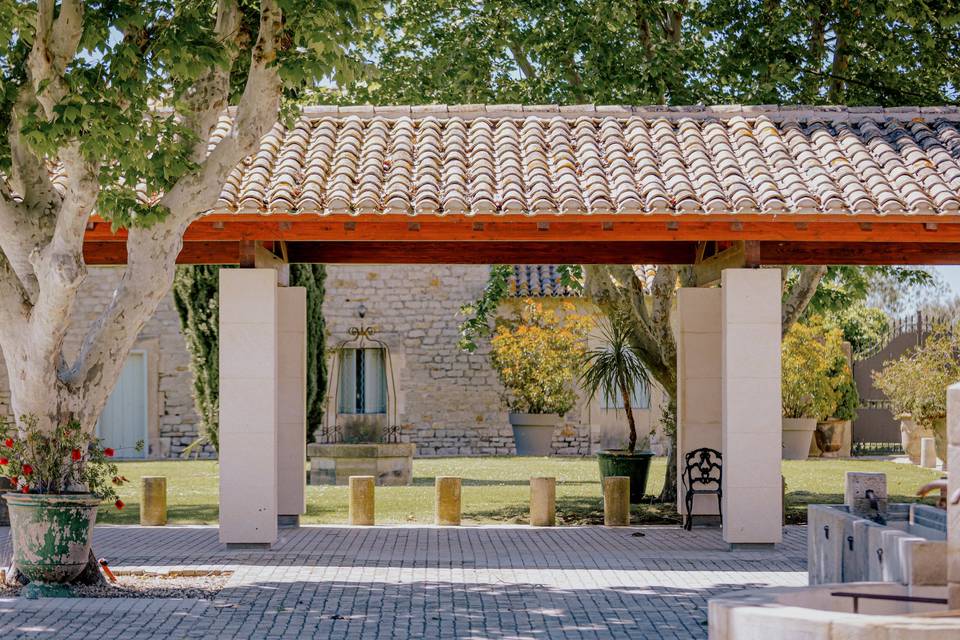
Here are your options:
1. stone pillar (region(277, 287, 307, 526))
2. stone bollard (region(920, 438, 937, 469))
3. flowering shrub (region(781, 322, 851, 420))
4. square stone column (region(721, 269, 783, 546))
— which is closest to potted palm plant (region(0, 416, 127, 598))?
stone pillar (region(277, 287, 307, 526))

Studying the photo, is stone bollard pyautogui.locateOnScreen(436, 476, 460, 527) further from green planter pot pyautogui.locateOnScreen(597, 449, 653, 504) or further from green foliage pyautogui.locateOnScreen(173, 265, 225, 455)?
green foliage pyautogui.locateOnScreen(173, 265, 225, 455)

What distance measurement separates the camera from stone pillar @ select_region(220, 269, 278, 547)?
11148mm

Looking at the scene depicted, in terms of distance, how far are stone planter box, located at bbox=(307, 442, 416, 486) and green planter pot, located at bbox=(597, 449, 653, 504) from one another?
384cm

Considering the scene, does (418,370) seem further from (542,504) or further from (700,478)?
A: (700,478)

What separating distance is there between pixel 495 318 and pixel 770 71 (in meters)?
10.1

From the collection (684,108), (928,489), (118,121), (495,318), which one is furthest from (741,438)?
(495,318)

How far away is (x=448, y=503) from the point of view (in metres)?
13.3

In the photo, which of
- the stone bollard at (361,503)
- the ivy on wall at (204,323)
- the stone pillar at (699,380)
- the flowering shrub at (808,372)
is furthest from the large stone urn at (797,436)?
the stone bollard at (361,503)

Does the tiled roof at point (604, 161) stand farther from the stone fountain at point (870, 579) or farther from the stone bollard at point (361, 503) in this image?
the stone fountain at point (870, 579)

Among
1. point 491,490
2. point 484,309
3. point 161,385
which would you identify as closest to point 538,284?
point 161,385

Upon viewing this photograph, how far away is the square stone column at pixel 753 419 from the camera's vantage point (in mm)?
11227

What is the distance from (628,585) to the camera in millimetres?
9570

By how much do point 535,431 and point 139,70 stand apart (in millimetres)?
16476

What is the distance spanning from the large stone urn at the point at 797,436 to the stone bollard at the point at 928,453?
8.18ft
